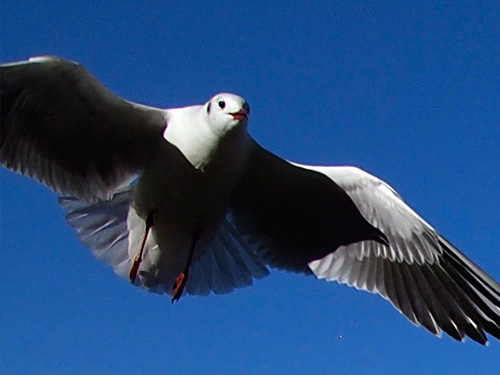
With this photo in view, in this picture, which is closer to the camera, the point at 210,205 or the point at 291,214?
the point at 210,205

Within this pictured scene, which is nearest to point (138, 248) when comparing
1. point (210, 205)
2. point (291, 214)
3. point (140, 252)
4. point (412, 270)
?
point (140, 252)

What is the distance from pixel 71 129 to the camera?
3.47 m

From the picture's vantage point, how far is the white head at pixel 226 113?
325 cm

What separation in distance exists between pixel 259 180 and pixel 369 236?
64 cm

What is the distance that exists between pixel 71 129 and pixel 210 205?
2.26ft

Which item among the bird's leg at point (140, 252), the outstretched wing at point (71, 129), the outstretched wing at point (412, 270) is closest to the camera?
the outstretched wing at point (71, 129)

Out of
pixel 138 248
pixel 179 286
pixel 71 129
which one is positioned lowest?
pixel 179 286

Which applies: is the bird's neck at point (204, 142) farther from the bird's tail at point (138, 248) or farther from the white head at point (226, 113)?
the bird's tail at point (138, 248)

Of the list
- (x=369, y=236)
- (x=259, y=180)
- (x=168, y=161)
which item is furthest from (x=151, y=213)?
(x=369, y=236)

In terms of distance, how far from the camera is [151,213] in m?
3.55

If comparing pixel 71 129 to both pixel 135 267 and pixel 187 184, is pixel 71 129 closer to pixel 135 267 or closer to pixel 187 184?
pixel 187 184

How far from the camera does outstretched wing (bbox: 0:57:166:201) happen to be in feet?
10.6

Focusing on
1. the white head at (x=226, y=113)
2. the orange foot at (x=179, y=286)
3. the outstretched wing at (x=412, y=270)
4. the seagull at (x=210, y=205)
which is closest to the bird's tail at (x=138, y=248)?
the seagull at (x=210, y=205)

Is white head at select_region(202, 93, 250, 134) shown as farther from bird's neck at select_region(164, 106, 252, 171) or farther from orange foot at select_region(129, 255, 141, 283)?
orange foot at select_region(129, 255, 141, 283)
